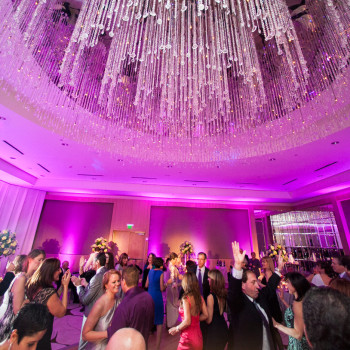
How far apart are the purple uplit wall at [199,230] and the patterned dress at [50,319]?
27.8ft

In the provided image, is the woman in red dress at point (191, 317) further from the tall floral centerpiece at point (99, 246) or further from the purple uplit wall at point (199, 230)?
the purple uplit wall at point (199, 230)

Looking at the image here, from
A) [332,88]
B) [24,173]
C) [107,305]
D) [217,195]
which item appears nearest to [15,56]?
[107,305]

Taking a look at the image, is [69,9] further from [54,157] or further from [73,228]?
[73,228]

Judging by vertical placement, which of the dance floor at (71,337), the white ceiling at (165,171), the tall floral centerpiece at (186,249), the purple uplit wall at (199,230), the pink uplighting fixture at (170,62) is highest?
the white ceiling at (165,171)

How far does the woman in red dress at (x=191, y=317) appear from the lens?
2230 mm

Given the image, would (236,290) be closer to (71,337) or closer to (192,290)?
(192,290)

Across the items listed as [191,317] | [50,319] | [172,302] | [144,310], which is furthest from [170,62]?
[172,302]

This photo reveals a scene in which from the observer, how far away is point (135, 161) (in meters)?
6.64

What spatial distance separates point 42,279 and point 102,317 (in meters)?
0.81

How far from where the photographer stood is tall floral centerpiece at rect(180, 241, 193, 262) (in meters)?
9.24

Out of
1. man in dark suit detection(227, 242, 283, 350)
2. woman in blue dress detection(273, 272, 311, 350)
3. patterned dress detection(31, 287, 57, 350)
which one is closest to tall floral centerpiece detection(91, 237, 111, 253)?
patterned dress detection(31, 287, 57, 350)

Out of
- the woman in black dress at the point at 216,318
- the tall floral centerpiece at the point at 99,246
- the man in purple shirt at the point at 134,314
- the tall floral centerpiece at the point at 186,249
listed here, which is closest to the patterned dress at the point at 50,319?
the man in purple shirt at the point at 134,314

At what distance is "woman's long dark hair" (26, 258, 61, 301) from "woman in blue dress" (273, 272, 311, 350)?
2.62 meters

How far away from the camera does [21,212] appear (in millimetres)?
9102
